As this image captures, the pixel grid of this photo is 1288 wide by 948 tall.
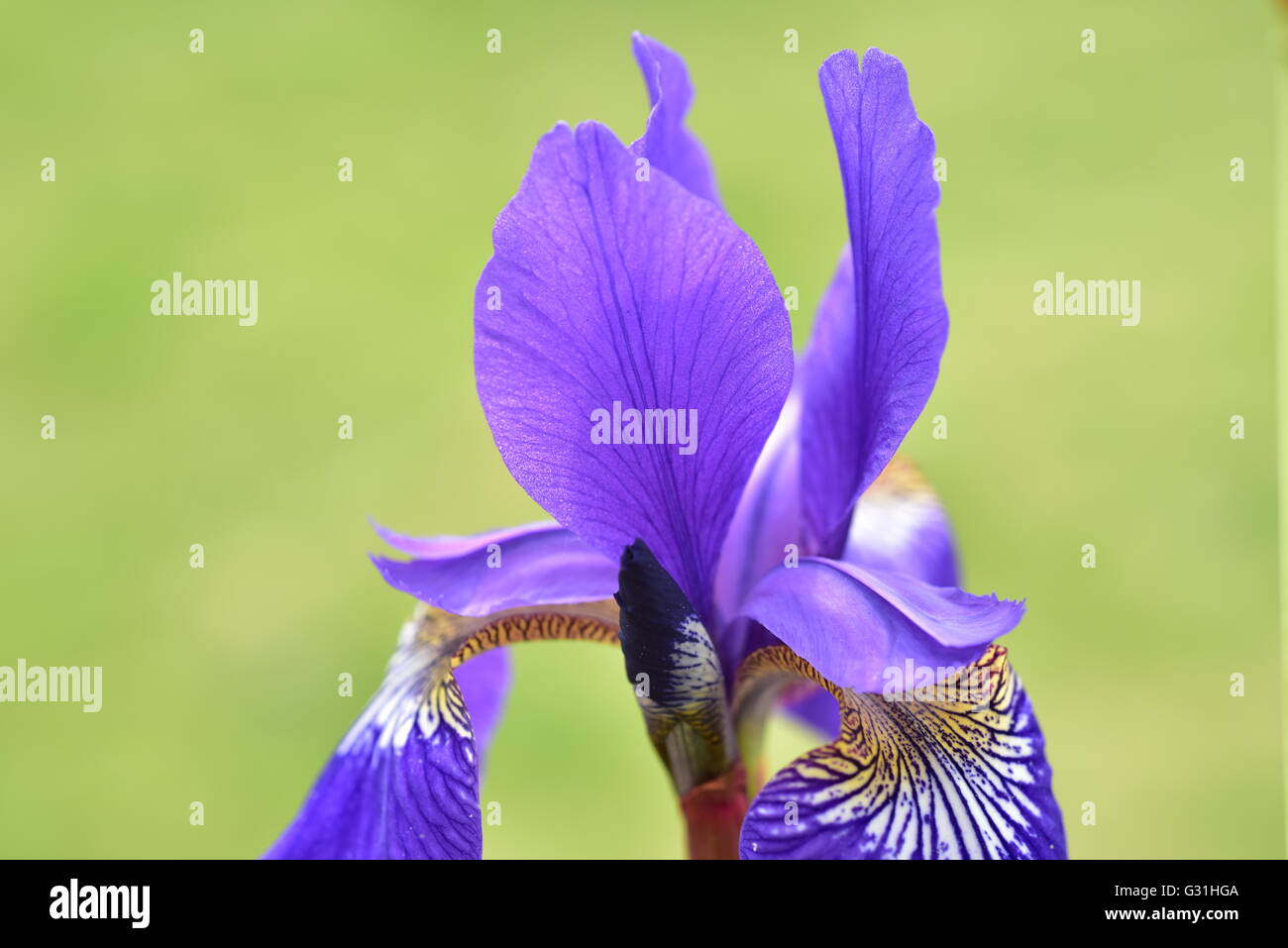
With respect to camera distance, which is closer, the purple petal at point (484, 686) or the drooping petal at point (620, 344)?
the drooping petal at point (620, 344)

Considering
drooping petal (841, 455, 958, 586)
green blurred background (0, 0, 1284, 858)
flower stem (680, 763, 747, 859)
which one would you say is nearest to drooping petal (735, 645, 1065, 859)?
flower stem (680, 763, 747, 859)

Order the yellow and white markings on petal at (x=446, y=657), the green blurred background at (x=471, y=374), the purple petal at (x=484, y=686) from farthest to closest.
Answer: the green blurred background at (x=471, y=374) < the purple petal at (x=484, y=686) < the yellow and white markings on petal at (x=446, y=657)

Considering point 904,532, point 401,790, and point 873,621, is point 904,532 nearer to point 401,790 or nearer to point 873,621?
point 873,621

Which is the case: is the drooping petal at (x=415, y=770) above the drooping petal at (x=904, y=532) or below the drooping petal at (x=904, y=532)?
below

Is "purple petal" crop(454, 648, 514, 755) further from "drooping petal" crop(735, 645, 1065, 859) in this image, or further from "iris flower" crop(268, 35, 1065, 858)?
"drooping petal" crop(735, 645, 1065, 859)

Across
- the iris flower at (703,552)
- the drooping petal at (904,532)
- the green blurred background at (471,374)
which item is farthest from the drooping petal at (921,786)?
the green blurred background at (471,374)

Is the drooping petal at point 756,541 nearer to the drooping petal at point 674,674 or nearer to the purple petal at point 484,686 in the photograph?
the drooping petal at point 674,674
